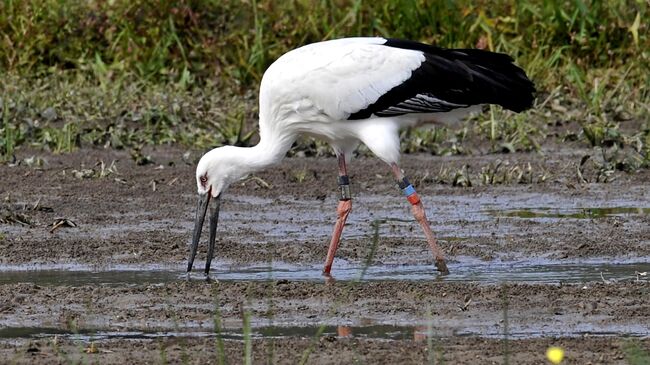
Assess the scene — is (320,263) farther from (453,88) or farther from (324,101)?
(453,88)

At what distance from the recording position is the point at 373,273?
761cm

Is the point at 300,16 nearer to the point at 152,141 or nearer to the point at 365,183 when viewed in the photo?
the point at 152,141

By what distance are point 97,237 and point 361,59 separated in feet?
6.16

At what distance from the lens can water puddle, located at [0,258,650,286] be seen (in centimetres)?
735

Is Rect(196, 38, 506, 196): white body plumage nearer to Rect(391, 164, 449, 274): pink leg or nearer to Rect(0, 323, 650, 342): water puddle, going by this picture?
Rect(391, 164, 449, 274): pink leg

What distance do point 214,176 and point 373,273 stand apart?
3.44 feet

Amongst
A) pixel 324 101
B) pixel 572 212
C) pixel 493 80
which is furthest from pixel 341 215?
pixel 572 212

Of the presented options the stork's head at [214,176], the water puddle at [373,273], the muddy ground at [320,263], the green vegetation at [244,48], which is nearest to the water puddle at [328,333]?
the muddy ground at [320,263]

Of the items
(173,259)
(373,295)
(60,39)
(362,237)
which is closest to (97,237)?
(173,259)

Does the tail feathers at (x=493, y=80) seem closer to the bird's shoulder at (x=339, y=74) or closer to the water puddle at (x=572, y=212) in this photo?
the bird's shoulder at (x=339, y=74)

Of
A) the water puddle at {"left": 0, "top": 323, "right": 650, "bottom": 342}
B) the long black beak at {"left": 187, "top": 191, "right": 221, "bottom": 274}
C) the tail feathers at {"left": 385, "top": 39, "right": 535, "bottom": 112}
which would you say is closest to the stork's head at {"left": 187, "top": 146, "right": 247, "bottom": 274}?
the long black beak at {"left": 187, "top": 191, "right": 221, "bottom": 274}

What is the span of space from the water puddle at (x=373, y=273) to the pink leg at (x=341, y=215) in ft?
0.25

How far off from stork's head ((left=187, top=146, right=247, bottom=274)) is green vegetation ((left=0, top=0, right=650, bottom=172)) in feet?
13.3

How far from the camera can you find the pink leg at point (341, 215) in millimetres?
7719
